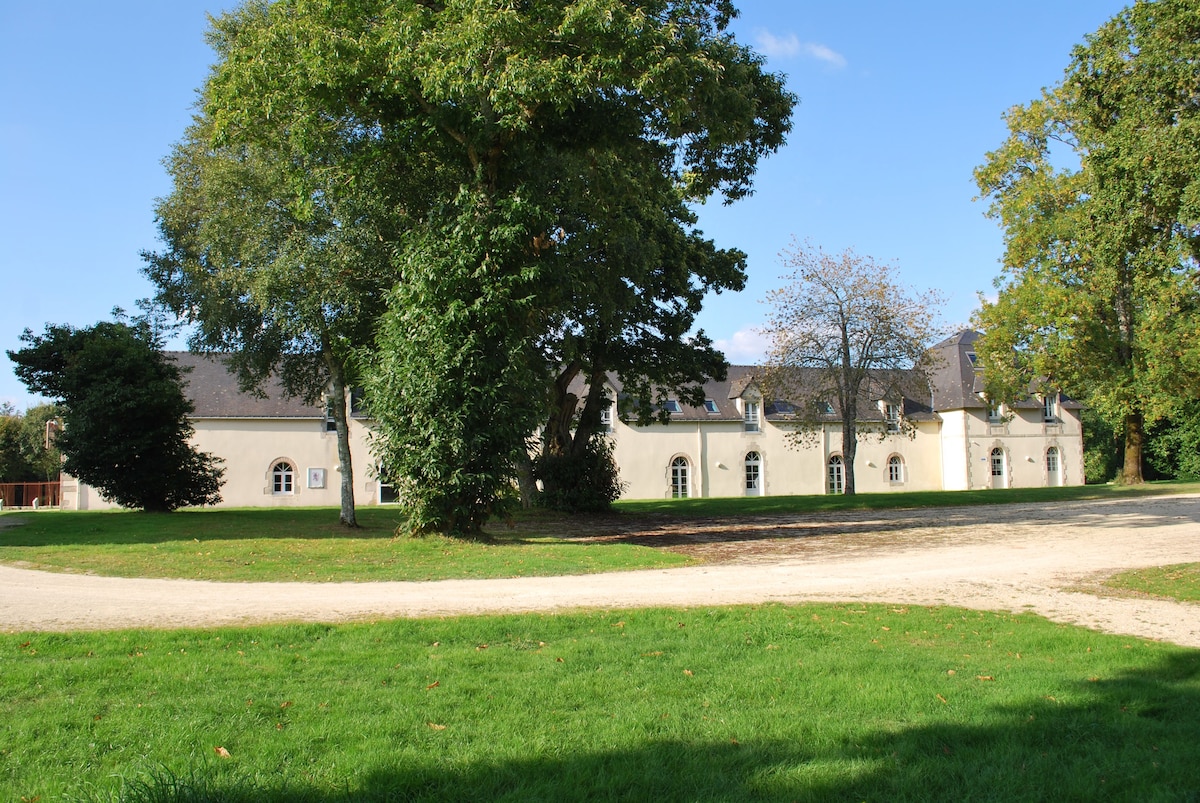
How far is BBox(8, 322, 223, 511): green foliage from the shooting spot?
24.2 meters

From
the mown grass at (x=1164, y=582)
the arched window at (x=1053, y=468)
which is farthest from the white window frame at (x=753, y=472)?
the mown grass at (x=1164, y=582)

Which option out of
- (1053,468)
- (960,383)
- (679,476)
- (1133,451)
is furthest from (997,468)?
(679,476)

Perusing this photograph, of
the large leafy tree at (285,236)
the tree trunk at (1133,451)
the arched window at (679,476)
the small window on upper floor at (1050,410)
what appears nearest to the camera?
the large leafy tree at (285,236)

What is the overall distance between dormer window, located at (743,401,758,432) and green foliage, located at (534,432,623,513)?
20.5 metres

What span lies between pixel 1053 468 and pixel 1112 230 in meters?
41.2

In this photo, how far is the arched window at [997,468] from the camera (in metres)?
47.7

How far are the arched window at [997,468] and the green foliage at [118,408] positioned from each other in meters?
40.2

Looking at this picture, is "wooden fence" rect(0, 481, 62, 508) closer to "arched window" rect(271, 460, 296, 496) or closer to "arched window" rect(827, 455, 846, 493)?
"arched window" rect(271, 460, 296, 496)

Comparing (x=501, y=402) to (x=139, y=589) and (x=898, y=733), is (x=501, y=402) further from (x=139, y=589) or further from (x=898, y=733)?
(x=898, y=733)

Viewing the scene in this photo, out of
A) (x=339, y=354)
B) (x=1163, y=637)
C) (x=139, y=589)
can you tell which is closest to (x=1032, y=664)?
(x=1163, y=637)

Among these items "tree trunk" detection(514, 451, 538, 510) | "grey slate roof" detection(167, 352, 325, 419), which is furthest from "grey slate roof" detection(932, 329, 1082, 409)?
"grey slate roof" detection(167, 352, 325, 419)

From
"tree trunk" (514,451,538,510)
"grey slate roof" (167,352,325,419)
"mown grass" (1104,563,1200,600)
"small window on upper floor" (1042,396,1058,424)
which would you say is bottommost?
"mown grass" (1104,563,1200,600)

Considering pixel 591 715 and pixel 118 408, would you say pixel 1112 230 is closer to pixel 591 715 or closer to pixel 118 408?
pixel 591 715

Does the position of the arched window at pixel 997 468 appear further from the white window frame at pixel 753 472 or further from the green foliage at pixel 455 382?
the green foliage at pixel 455 382
